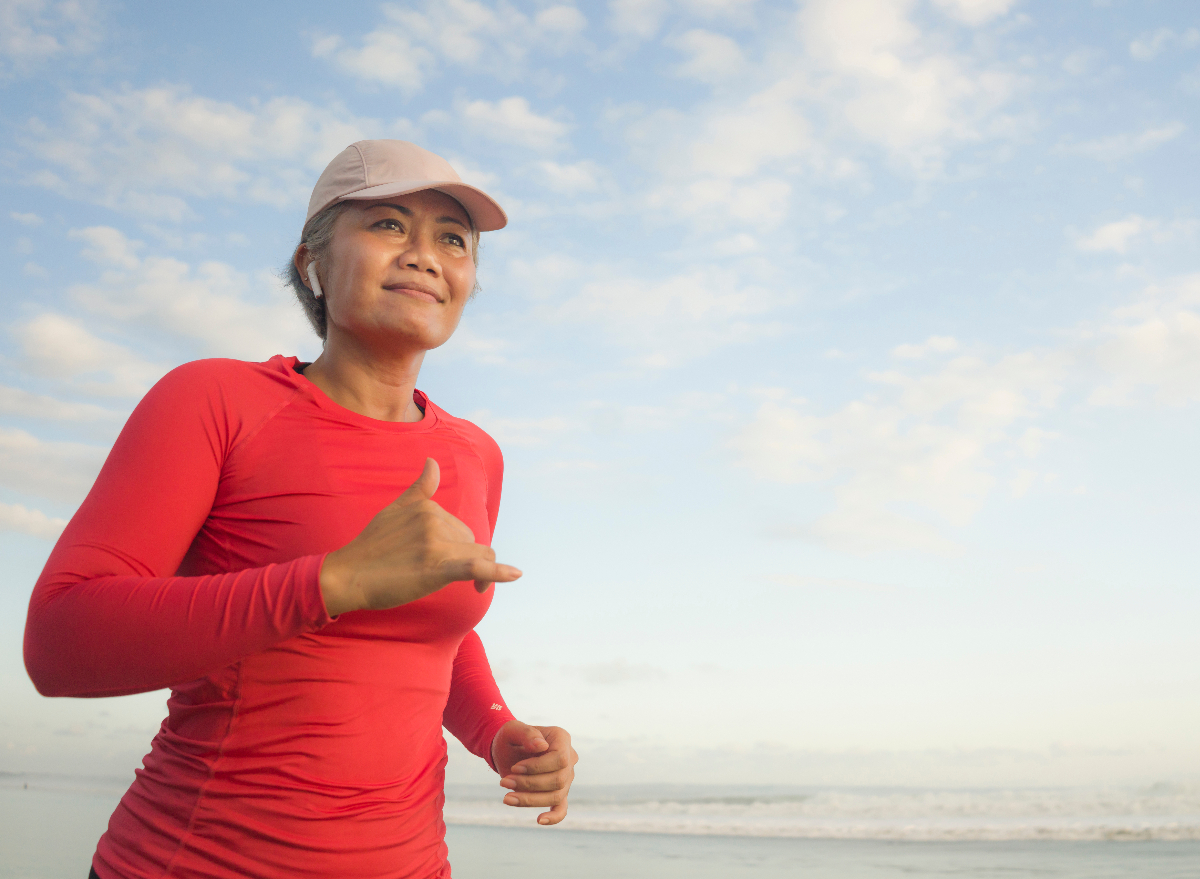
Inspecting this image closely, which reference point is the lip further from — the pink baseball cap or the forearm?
the forearm

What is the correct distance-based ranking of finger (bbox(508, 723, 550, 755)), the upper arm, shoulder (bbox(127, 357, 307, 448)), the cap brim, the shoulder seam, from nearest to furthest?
1. the upper arm
2. shoulder (bbox(127, 357, 307, 448))
3. the cap brim
4. finger (bbox(508, 723, 550, 755))
5. the shoulder seam

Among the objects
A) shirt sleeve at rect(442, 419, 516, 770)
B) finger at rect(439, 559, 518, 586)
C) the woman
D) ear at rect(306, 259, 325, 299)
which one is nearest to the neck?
the woman

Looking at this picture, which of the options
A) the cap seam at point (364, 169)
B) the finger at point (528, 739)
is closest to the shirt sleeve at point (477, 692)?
the finger at point (528, 739)

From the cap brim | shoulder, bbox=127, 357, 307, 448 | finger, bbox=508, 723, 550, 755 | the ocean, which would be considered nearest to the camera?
shoulder, bbox=127, 357, 307, 448

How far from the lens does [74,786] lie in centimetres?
1423

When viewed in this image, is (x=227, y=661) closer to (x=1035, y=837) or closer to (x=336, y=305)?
(x=336, y=305)

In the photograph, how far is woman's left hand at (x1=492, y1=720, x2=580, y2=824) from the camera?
70.7 inches

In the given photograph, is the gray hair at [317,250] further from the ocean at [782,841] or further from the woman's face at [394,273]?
the ocean at [782,841]

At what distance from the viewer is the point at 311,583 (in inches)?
46.4

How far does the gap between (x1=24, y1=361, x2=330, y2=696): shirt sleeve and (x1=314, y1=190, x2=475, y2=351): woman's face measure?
44 centimetres

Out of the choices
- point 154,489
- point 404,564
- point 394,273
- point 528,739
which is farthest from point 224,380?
point 528,739

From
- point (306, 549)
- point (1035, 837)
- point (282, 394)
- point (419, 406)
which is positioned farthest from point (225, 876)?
point (1035, 837)

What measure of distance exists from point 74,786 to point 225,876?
52.8 feet

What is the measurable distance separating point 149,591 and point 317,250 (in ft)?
2.99
